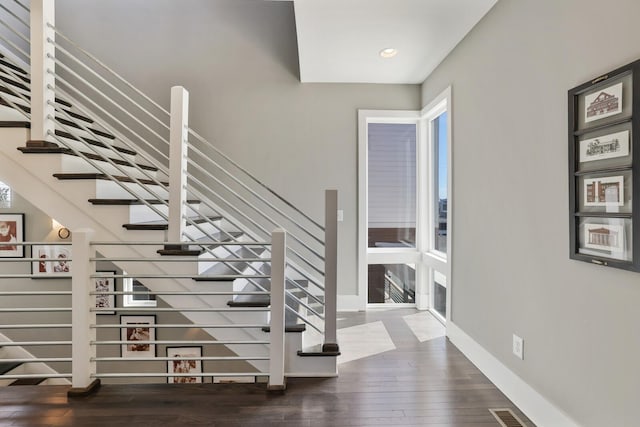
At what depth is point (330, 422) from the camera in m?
2.05

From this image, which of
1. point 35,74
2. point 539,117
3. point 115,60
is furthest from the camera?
point 115,60

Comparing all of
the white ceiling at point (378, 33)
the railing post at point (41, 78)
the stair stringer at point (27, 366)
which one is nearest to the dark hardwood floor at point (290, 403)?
the railing post at point (41, 78)

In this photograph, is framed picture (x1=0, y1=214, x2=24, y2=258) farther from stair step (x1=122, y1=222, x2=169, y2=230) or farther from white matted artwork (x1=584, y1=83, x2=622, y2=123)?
white matted artwork (x1=584, y1=83, x2=622, y2=123)

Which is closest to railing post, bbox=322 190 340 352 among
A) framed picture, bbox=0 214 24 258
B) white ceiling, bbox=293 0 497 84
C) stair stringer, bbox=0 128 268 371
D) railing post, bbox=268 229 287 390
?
railing post, bbox=268 229 287 390

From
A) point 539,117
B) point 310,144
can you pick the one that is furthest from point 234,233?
point 539,117

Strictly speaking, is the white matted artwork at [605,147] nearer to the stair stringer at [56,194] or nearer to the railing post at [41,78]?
the stair stringer at [56,194]

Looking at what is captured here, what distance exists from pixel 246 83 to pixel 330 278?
2.58 m

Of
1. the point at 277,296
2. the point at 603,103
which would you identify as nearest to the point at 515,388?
the point at 277,296

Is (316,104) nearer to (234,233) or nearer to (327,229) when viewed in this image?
(234,233)

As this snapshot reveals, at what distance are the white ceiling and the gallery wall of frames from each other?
4.06 ft

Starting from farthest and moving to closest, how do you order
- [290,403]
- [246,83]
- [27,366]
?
[27,366] < [246,83] < [290,403]

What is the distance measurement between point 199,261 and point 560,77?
227cm

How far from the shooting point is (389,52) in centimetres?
337

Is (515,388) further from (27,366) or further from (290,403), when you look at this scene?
(27,366)
